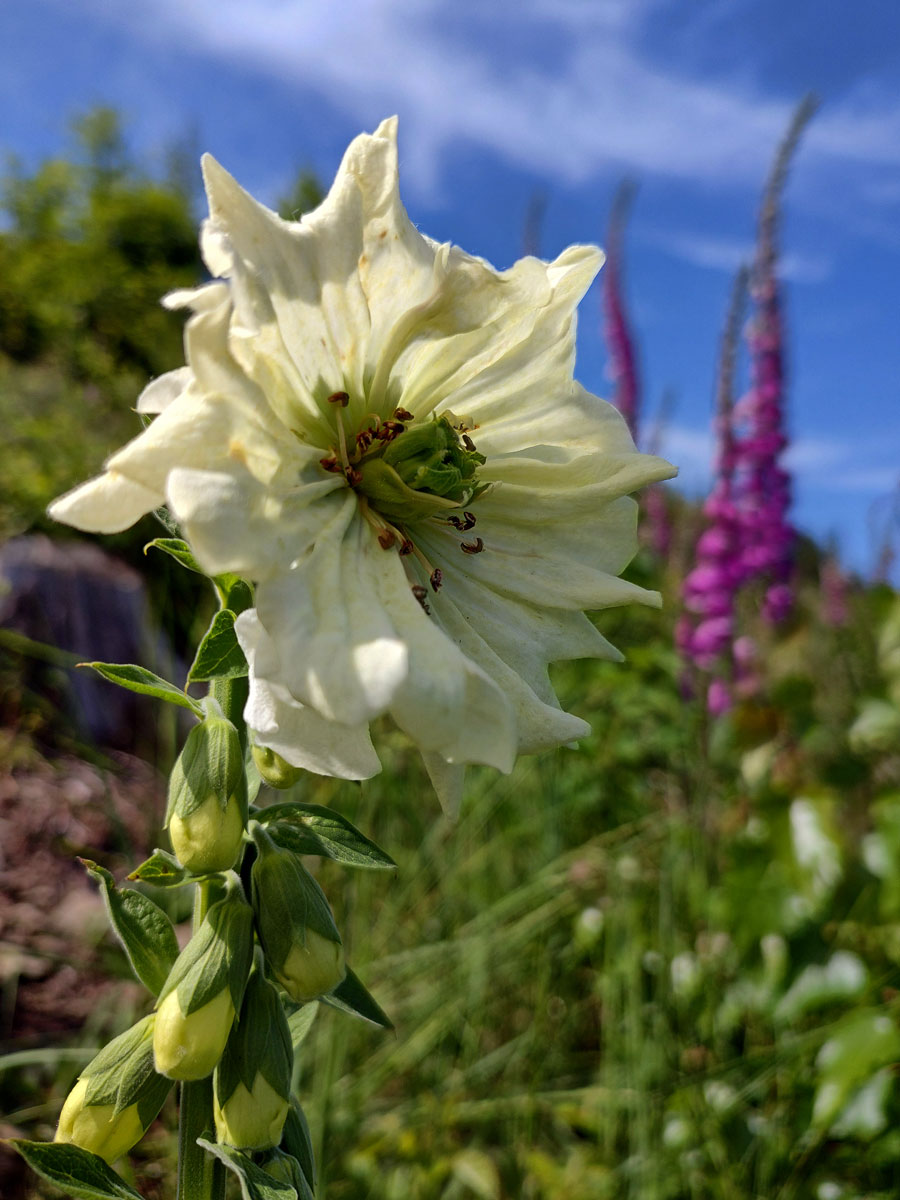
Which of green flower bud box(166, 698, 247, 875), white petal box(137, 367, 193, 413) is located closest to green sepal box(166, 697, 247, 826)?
green flower bud box(166, 698, 247, 875)

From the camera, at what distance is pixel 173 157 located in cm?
2216

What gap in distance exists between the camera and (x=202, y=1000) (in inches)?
32.8

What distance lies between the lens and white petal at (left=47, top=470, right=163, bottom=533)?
77 cm

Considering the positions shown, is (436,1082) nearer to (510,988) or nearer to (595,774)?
(510,988)

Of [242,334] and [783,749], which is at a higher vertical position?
[242,334]

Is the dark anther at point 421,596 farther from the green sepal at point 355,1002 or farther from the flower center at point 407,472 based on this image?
the green sepal at point 355,1002

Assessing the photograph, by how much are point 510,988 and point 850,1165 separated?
3.52 ft

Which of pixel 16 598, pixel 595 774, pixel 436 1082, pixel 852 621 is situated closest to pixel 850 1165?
pixel 436 1082

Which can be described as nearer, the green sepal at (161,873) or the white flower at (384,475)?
the white flower at (384,475)

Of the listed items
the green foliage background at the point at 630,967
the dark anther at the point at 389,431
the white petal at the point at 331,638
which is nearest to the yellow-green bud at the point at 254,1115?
the white petal at the point at 331,638

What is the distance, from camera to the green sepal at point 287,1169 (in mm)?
901

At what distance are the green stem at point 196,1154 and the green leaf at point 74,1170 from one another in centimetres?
5

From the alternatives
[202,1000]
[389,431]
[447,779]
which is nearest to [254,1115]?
[202,1000]

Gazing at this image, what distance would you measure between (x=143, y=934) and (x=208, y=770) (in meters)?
0.26
